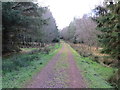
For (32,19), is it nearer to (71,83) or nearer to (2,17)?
(2,17)

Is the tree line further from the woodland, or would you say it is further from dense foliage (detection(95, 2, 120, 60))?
dense foliage (detection(95, 2, 120, 60))

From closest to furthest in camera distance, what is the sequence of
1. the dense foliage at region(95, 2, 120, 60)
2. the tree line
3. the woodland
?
the dense foliage at region(95, 2, 120, 60) → the woodland → the tree line

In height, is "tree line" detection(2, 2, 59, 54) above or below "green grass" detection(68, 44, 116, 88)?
above

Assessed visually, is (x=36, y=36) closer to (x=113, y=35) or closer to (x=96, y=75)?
(x=96, y=75)

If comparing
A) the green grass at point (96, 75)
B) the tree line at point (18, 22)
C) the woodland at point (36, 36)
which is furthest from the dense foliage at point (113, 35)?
the tree line at point (18, 22)

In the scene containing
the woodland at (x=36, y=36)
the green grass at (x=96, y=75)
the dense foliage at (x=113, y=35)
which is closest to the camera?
the green grass at (x=96, y=75)

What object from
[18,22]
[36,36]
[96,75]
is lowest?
[96,75]

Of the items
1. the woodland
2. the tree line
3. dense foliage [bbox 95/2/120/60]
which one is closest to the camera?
dense foliage [bbox 95/2/120/60]

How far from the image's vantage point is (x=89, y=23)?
1245 inches

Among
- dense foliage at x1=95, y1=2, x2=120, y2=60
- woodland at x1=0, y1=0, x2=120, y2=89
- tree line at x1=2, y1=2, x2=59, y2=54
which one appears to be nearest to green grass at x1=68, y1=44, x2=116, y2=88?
woodland at x1=0, y1=0, x2=120, y2=89

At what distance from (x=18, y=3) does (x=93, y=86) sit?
13730 mm

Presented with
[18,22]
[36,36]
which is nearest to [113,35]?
[18,22]

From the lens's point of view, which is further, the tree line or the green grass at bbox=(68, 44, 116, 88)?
the tree line

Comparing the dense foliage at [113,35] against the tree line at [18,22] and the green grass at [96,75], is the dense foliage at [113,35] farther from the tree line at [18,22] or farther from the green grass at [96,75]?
the tree line at [18,22]
